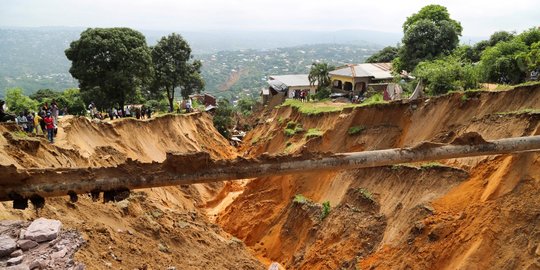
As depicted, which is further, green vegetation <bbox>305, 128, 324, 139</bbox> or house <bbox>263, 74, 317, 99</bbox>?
house <bbox>263, 74, 317, 99</bbox>

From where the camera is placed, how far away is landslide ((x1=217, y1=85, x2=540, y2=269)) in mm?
13516

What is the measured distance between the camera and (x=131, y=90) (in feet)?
112

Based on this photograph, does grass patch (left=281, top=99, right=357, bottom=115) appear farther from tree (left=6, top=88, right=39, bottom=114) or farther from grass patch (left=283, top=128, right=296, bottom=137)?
tree (left=6, top=88, right=39, bottom=114)

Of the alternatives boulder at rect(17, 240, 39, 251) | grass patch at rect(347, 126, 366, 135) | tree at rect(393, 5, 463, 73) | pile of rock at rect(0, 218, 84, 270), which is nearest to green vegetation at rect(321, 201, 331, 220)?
grass patch at rect(347, 126, 366, 135)

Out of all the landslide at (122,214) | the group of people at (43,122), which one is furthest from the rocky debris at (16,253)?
the group of people at (43,122)

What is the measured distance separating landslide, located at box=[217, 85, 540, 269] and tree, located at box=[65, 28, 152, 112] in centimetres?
1447

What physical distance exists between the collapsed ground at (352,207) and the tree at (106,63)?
568 cm

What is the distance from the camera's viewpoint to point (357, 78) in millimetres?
47094

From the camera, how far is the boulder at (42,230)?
10617 millimetres

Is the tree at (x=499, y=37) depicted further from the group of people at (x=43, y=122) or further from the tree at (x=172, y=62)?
the group of people at (x=43, y=122)

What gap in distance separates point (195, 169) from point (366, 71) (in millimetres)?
42549

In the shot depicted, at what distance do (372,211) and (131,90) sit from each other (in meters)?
23.7

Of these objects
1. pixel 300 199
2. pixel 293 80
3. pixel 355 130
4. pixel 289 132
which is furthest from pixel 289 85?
pixel 300 199

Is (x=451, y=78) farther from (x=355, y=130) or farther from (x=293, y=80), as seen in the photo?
(x=293, y=80)
